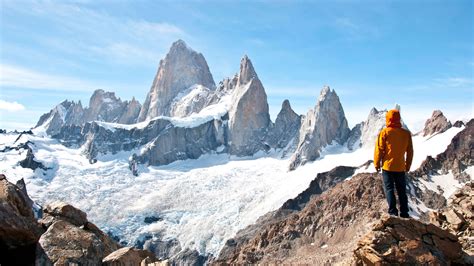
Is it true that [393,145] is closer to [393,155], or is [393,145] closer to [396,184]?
[393,155]

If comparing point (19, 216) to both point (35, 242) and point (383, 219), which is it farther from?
point (383, 219)

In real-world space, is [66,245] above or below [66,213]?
below

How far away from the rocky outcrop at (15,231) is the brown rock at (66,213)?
253 cm

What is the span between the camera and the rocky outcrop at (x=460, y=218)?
61.7 feet

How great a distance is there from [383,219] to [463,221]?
5468 millimetres

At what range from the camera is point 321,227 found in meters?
168

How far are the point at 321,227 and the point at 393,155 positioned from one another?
155m

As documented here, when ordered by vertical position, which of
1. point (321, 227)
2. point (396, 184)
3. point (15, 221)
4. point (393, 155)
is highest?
point (393, 155)

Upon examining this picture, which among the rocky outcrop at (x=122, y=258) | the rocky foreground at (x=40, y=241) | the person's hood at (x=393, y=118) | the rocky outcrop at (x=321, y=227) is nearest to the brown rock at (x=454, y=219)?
the person's hood at (x=393, y=118)

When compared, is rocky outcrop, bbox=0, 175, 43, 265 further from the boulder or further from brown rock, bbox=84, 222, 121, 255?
brown rock, bbox=84, 222, 121, 255

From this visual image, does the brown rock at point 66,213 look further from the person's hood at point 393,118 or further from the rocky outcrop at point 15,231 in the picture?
the person's hood at point 393,118

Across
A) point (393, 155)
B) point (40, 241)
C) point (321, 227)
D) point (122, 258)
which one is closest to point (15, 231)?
point (40, 241)

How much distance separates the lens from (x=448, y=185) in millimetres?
187750

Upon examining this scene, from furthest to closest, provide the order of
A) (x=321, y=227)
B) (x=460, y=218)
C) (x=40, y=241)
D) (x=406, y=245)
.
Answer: (x=321, y=227) < (x=460, y=218) < (x=40, y=241) < (x=406, y=245)
